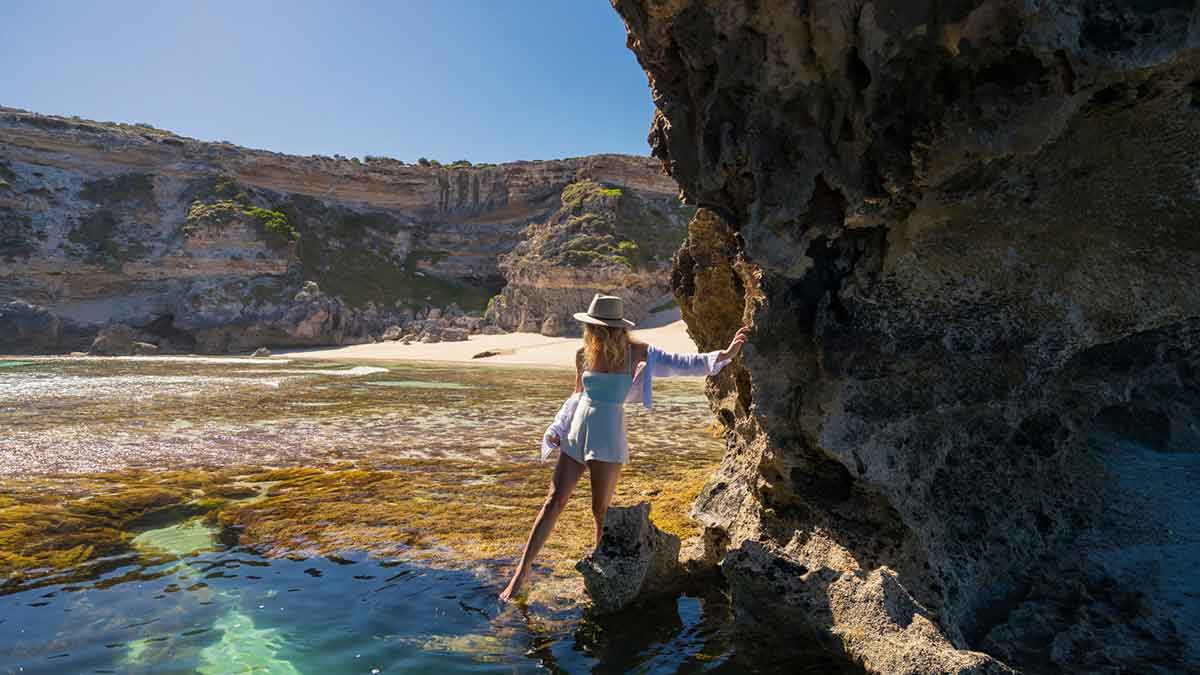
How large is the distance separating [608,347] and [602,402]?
0.31 metres

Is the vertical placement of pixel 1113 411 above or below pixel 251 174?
below

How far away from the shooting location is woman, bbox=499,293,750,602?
3887mm

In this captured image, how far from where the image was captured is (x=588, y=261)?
4272 centimetres

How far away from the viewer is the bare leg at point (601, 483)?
3889mm

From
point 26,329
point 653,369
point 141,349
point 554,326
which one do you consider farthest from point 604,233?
point 653,369

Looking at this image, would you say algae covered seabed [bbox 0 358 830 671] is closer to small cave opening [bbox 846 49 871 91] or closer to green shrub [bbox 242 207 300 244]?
small cave opening [bbox 846 49 871 91]

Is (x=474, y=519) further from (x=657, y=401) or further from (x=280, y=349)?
(x=280, y=349)

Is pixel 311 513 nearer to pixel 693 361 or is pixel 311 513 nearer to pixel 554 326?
pixel 693 361

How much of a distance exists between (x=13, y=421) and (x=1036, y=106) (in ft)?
45.5

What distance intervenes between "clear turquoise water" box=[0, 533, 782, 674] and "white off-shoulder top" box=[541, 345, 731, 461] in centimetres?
111

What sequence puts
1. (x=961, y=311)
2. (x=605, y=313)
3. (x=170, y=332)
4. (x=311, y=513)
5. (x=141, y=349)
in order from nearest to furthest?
1. (x=961, y=311)
2. (x=605, y=313)
3. (x=311, y=513)
4. (x=141, y=349)
5. (x=170, y=332)

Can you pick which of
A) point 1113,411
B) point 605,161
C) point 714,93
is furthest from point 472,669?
point 605,161

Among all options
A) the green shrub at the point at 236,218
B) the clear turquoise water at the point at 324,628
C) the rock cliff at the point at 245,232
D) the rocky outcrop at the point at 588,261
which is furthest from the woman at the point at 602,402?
the green shrub at the point at 236,218

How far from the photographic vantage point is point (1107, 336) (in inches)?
135
